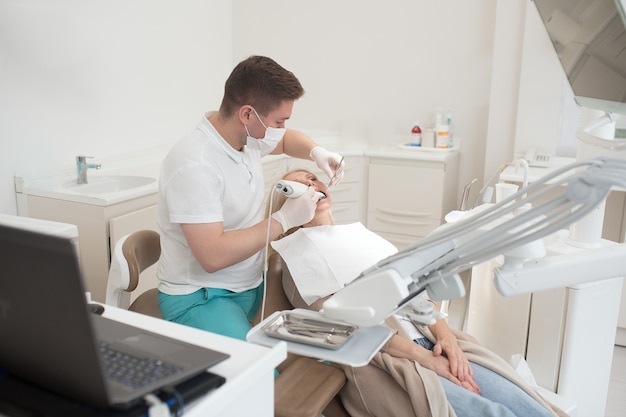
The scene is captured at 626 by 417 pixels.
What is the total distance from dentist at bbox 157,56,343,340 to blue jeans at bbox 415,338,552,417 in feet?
2.06

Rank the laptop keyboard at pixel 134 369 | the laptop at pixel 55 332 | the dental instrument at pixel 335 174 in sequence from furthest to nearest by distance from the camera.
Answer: the dental instrument at pixel 335 174 → the laptop keyboard at pixel 134 369 → the laptop at pixel 55 332

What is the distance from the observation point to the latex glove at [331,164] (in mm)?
2049

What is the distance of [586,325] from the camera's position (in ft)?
6.30

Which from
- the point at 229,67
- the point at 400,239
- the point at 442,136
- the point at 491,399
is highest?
the point at 229,67

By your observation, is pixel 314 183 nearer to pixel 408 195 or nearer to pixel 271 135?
pixel 271 135

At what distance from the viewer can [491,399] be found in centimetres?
154

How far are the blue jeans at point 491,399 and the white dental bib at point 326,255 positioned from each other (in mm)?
492

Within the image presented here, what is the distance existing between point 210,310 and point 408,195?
214cm

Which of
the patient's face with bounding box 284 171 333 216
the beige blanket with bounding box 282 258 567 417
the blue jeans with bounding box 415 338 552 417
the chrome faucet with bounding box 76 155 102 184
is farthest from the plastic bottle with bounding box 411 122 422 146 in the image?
the beige blanket with bounding box 282 258 567 417

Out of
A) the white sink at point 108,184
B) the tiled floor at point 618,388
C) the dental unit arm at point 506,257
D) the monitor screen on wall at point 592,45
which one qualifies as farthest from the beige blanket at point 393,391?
the white sink at point 108,184

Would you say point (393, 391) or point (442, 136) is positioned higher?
point (442, 136)

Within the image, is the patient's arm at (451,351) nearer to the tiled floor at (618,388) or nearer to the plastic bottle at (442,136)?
the tiled floor at (618,388)

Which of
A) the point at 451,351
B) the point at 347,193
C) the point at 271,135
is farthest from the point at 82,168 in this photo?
the point at 451,351

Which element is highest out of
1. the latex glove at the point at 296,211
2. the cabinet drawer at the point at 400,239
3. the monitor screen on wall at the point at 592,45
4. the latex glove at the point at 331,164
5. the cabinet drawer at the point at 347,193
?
the monitor screen on wall at the point at 592,45
